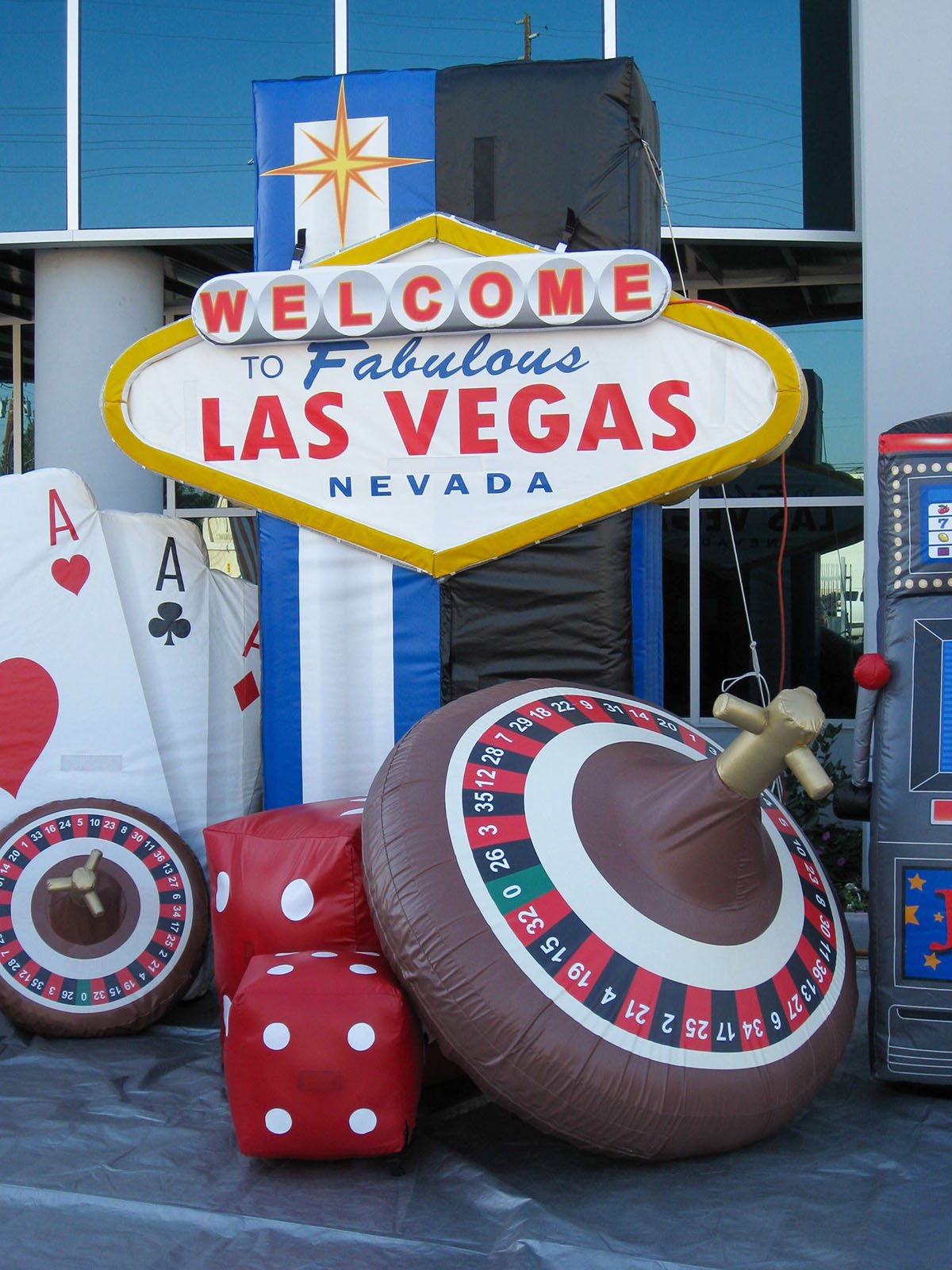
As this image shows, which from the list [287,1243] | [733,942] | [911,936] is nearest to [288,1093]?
[287,1243]

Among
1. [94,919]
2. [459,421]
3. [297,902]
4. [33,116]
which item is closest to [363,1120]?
[297,902]

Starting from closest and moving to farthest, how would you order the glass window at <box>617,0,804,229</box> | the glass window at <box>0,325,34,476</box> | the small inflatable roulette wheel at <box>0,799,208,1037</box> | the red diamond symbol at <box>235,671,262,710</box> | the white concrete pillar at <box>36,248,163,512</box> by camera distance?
1. the small inflatable roulette wheel at <box>0,799,208,1037</box>
2. the red diamond symbol at <box>235,671,262,710</box>
3. the glass window at <box>617,0,804,229</box>
4. the white concrete pillar at <box>36,248,163,512</box>
5. the glass window at <box>0,325,34,476</box>

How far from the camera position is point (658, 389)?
353 centimetres

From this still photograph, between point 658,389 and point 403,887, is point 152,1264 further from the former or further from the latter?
point 658,389

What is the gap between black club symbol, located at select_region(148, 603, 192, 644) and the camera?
12.7ft

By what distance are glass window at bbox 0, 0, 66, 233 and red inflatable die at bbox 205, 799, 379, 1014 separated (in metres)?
4.24

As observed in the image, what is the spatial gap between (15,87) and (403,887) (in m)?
5.30

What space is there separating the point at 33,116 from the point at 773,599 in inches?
180

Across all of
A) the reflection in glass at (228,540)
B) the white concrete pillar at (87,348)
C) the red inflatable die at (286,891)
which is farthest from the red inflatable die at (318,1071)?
the reflection in glass at (228,540)

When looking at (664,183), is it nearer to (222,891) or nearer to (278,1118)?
(222,891)

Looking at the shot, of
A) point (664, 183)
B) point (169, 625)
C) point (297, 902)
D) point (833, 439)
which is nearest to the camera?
point (297, 902)

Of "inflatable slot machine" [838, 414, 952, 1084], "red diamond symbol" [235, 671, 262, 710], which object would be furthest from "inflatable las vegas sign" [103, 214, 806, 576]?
"red diamond symbol" [235, 671, 262, 710]

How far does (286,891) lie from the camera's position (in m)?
2.91

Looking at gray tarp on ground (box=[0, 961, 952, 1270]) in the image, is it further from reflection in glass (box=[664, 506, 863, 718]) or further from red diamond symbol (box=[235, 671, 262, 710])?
reflection in glass (box=[664, 506, 863, 718])
